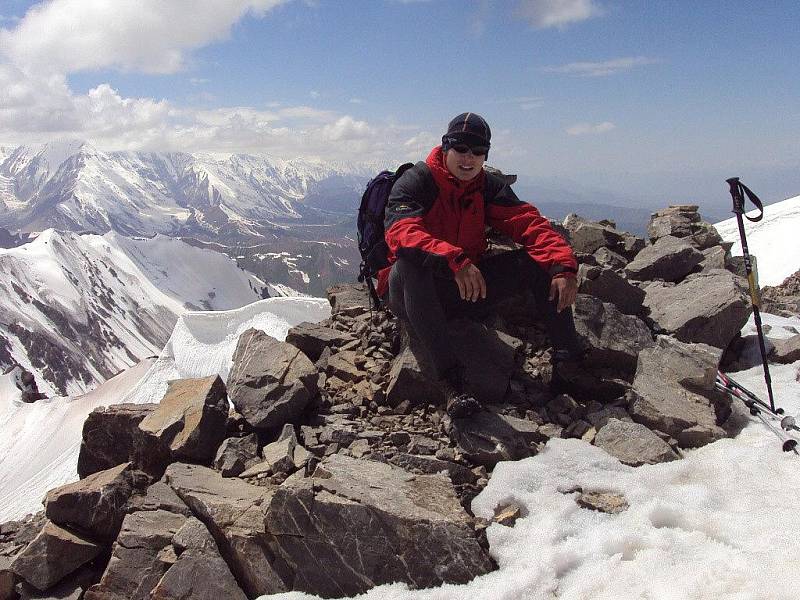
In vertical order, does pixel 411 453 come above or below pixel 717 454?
above

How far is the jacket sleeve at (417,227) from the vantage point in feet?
21.3

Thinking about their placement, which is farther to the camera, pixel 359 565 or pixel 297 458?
pixel 297 458

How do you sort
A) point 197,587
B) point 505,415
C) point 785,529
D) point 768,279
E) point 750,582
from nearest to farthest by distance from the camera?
point 750,582, point 785,529, point 197,587, point 505,415, point 768,279

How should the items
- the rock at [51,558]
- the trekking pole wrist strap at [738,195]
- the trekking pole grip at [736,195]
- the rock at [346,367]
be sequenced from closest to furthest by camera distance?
the rock at [51,558] → the trekking pole wrist strap at [738,195] → the trekking pole grip at [736,195] → the rock at [346,367]

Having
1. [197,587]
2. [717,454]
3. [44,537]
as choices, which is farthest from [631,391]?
[44,537]

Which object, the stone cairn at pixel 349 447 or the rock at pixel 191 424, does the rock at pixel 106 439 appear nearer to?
the stone cairn at pixel 349 447

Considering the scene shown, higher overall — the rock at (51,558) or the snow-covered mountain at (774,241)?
the rock at (51,558)

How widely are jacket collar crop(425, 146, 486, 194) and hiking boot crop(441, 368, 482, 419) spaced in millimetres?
2562

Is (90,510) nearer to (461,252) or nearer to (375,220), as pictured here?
(375,220)

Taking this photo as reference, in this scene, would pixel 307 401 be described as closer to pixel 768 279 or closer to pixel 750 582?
pixel 750 582

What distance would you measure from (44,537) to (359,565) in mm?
3963

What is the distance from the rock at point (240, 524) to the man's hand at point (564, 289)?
432 centimetres

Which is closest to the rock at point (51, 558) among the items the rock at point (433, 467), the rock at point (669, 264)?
the rock at point (433, 467)

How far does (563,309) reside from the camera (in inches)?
283
